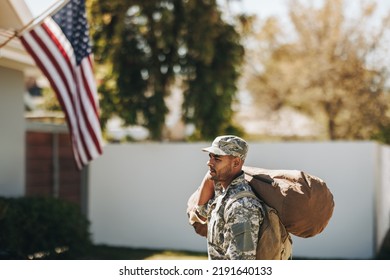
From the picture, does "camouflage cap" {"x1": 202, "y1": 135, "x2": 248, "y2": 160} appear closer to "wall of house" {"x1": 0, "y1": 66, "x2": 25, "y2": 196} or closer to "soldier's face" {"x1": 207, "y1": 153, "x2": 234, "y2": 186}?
"soldier's face" {"x1": 207, "y1": 153, "x2": 234, "y2": 186}

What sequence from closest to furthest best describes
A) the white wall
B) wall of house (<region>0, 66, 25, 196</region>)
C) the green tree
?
wall of house (<region>0, 66, 25, 196</region>) → the white wall → the green tree

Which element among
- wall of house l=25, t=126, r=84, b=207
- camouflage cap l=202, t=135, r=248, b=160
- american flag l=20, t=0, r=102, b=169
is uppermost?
american flag l=20, t=0, r=102, b=169

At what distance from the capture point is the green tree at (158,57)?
42.5ft

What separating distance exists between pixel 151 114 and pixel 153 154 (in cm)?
169

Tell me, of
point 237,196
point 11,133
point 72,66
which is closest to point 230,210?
point 237,196

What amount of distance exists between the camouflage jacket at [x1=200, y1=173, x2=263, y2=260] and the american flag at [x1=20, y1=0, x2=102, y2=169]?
4262 mm

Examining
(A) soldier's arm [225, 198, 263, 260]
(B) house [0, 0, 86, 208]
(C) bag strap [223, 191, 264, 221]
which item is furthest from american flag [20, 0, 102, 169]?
(A) soldier's arm [225, 198, 263, 260]

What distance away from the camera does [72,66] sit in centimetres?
805

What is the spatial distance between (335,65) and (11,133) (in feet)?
50.5

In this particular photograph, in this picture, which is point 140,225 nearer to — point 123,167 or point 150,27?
point 123,167

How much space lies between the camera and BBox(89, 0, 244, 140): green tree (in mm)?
12969

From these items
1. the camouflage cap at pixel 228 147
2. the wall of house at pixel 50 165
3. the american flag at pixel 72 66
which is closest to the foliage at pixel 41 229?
the american flag at pixel 72 66

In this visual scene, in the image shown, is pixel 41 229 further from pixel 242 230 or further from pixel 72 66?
pixel 242 230

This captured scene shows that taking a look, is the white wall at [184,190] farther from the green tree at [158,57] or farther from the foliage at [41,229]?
the foliage at [41,229]
